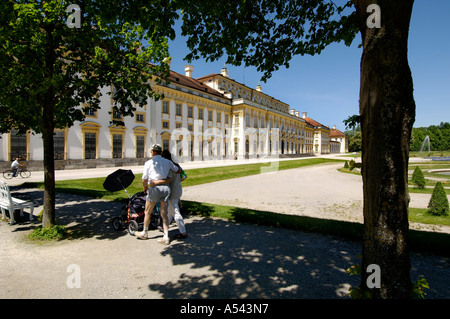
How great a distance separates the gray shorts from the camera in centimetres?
437

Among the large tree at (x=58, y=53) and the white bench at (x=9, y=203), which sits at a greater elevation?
the large tree at (x=58, y=53)

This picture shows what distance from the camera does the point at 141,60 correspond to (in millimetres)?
5629

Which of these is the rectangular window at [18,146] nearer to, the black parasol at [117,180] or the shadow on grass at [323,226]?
the black parasol at [117,180]

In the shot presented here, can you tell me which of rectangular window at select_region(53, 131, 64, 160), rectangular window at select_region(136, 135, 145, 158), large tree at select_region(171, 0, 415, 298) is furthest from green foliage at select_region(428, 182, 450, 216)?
rectangular window at select_region(136, 135, 145, 158)

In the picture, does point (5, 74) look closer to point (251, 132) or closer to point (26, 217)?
point (26, 217)

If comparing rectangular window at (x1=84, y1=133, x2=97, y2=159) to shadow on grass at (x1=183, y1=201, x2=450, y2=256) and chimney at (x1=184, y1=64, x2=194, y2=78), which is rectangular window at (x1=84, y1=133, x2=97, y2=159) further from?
chimney at (x1=184, y1=64, x2=194, y2=78)

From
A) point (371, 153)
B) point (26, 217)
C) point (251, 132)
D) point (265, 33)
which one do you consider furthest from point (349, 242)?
point (251, 132)

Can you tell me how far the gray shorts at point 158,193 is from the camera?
4.37m

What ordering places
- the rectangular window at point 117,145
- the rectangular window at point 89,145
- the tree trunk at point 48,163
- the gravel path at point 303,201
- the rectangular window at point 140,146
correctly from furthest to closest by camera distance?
the rectangular window at point 140,146, the rectangular window at point 117,145, the rectangular window at point 89,145, the gravel path at point 303,201, the tree trunk at point 48,163

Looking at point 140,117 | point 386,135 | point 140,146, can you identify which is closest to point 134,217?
point 386,135

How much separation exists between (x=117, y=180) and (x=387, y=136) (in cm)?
539

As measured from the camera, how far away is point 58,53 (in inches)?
189

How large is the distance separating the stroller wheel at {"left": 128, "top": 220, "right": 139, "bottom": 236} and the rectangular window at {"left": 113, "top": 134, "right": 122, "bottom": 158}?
953 inches

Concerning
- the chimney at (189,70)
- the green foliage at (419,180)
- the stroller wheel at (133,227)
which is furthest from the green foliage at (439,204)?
the chimney at (189,70)
